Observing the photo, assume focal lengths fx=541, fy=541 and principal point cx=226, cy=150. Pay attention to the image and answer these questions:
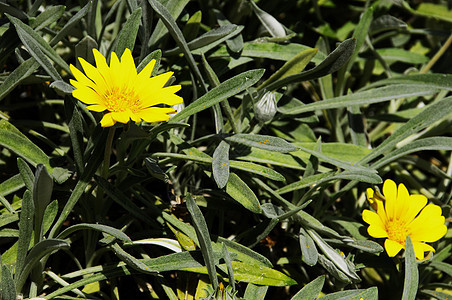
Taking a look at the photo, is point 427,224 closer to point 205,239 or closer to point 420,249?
point 420,249

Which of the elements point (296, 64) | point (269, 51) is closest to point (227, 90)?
point (296, 64)

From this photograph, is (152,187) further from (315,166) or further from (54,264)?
(315,166)

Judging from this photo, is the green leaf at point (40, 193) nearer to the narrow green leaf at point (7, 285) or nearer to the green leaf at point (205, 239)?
the narrow green leaf at point (7, 285)

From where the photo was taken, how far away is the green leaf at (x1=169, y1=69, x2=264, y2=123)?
5.02 ft

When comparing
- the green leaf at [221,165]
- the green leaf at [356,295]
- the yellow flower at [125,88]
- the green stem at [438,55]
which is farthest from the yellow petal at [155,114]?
the green stem at [438,55]

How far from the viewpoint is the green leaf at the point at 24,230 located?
1353mm

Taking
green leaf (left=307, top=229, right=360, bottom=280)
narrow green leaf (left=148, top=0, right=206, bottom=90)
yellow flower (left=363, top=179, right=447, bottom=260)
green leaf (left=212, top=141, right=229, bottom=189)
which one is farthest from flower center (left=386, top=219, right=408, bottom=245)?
narrow green leaf (left=148, top=0, right=206, bottom=90)

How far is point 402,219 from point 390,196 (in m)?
0.09

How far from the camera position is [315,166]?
1748 millimetres

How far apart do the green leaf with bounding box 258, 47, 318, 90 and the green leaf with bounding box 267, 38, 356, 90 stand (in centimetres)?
5

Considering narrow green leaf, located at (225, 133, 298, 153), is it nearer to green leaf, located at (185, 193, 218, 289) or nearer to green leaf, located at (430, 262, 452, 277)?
green leaf, located at (185, 193, 218, 289)

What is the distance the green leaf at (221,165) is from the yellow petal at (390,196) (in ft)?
1.67

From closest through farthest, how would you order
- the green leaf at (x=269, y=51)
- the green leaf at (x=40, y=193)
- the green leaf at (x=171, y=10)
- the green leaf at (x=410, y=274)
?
the green leaf at (x=40, y=193), the green leaf at (x=410, y=274), the green leaf at (x=171, y=10), the green leaf at (x=269, y=51)

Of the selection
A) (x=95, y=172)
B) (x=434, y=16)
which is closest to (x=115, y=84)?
(x=95, y=172)
